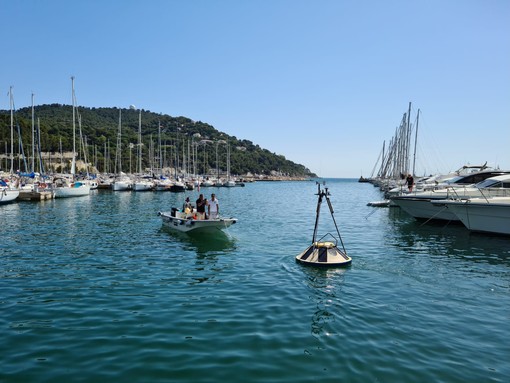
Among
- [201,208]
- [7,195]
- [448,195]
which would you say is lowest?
[201,208]

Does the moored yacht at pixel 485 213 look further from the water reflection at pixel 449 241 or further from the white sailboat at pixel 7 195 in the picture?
the white sailboat at pixel 7 195

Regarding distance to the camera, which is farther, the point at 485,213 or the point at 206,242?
the point at 485,213

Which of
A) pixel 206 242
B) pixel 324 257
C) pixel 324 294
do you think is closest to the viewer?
pixel 324 294

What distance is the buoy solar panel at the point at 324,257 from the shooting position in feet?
50.9

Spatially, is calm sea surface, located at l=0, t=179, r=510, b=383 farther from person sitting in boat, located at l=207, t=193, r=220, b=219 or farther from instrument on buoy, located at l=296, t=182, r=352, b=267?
person sitting in boat, located at l=207, t=193, r=220, b=219

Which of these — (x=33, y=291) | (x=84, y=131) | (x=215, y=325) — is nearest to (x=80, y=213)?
(x=33, y=291)

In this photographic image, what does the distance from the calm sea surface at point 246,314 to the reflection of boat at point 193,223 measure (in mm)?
1357

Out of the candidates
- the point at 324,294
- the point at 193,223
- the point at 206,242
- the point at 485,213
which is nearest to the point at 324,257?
the point at 324,294

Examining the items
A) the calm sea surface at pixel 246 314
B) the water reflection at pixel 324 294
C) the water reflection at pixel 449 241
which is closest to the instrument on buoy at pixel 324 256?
the water reflection at pixel 324 294

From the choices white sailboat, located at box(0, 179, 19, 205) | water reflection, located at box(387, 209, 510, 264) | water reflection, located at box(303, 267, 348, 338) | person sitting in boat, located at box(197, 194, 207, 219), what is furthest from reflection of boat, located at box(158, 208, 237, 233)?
white sailboat, located at box(0, 179, 19, 205)

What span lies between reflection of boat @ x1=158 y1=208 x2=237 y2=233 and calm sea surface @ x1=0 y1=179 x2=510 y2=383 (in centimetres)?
136

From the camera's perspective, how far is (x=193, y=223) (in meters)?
21.5

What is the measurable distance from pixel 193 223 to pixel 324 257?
28.4ft

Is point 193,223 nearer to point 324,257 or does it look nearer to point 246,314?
point 324,257
